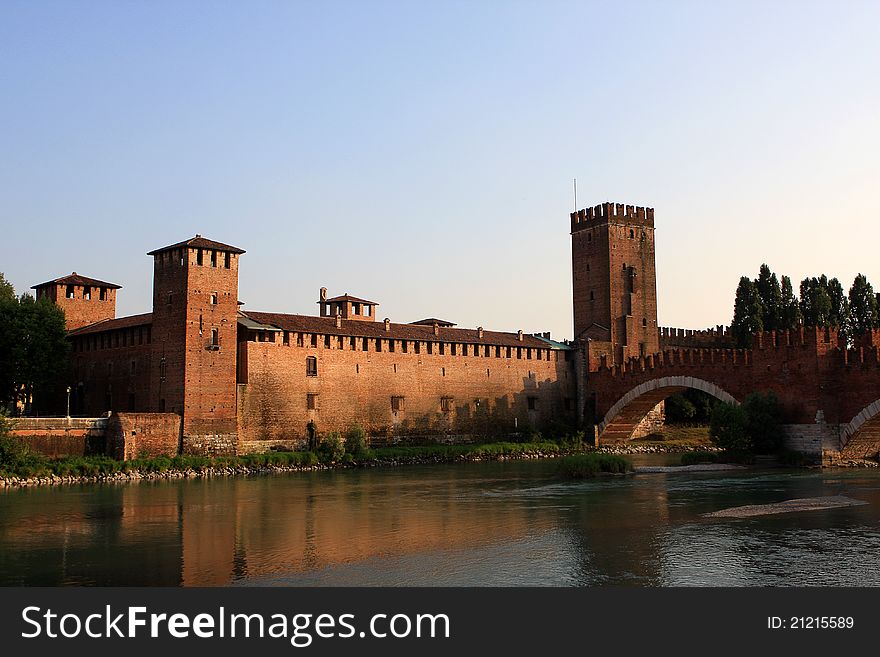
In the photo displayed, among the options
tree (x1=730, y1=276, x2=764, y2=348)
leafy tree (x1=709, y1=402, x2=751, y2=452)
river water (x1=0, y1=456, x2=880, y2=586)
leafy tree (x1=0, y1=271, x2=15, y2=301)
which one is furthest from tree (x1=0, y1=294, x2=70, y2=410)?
tree (x1=730, y1=276, x2=764, y2=348)

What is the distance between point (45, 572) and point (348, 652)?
703 cm

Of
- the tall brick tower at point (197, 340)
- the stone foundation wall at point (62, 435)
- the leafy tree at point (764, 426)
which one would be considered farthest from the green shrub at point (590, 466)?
the stone foundation wall at point (62, 435)

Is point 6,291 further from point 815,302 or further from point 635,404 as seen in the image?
point 815,302

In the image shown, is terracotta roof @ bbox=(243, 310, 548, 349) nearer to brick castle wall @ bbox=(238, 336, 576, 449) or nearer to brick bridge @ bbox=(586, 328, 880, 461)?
brick castle wall @ bbox=(238, 336, 576, 449)

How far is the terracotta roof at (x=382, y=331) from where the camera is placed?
3778 centimetres

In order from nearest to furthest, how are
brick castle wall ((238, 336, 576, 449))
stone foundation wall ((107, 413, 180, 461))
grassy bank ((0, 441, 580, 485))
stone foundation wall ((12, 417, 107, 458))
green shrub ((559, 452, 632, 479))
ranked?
grassy bank ((0, 441, 580, 485))
stone foundation wall ((12, 417, 107, 458))
green shrub ((559, 452, 632, 479))
stone foundation wall ((107, 413, 180, 461))
brick castle wall ((238, 336, 576, 449))

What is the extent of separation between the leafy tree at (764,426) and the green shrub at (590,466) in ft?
15.7

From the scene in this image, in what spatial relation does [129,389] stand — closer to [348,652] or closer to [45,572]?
[45,572]

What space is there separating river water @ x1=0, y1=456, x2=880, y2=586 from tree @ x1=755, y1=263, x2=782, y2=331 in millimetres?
24191

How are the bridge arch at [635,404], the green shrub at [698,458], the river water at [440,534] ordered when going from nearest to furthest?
the river water at [440,534] → the green shrub at [698,458] → the bridge arch at [635,404]

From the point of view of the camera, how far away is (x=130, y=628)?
9.12 metres

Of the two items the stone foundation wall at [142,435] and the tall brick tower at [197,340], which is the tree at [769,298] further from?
the stone foundation wall at [142,435]

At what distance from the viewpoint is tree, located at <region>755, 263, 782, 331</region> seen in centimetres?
5066

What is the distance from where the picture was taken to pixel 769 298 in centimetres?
5128
